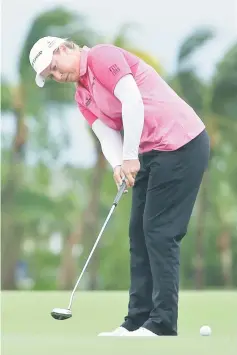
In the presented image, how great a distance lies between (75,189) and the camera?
17.0 metres

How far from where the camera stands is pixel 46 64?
182 inches

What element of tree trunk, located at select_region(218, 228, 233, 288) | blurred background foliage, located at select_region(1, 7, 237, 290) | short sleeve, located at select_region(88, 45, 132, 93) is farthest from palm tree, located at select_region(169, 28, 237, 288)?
short sleeve, located at select_region(88, 45, 132, 93)

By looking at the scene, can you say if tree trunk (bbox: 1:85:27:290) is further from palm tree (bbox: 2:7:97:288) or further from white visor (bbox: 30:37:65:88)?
white visor (bbox: 30:37:65:88)

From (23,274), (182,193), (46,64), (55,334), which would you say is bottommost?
(23,274)

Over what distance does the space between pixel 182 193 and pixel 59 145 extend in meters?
12.0

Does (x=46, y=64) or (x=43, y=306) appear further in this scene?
(x=43, y=306)

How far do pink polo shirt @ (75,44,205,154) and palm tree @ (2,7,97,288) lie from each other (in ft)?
40.0

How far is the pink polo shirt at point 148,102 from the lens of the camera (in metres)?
4.58

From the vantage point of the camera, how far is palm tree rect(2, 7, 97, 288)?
55.7 feet

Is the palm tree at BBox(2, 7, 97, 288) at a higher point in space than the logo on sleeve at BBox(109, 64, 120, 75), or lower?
lower

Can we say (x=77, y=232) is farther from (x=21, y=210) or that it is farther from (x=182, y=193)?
(x=182, y=193)

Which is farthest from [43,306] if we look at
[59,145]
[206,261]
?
[206,261]

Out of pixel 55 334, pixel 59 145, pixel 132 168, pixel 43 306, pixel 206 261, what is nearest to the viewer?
pixel 132 168

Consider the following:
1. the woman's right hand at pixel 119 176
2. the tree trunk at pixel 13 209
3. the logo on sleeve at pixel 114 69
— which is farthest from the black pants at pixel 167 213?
the tree trunk at pixel 13 209
